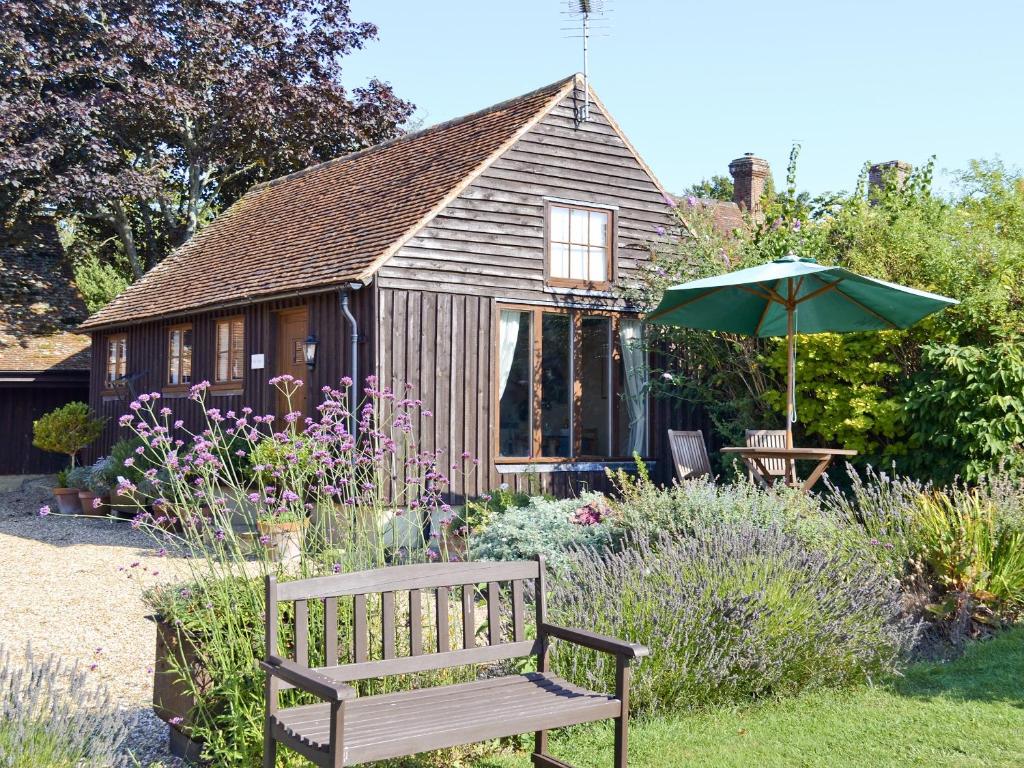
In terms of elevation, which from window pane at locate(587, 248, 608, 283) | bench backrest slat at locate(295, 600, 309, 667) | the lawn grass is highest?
window pane at locate(587, 248, 608, 283)

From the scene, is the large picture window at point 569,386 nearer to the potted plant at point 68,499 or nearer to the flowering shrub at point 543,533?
the flowering shrub at point 543,533

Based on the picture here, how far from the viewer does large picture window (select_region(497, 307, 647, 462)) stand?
12.3m

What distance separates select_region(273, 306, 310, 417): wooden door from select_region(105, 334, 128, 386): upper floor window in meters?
4.97

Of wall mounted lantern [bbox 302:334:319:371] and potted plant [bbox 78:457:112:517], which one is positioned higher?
wall mounted lantern [bbox 302:334:319:371]

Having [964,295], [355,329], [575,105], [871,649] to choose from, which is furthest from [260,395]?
[871,649]

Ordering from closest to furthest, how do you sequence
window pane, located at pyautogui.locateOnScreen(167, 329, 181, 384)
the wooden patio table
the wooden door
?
1. the wooden patio table
2. the wooden door
3. window pane, located at pyautogui.locateOnScreen(167, 329, 181, 384)

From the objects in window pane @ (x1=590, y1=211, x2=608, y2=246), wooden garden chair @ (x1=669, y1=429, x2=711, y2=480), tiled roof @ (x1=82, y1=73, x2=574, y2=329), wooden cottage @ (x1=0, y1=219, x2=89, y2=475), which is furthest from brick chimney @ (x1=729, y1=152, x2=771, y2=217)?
wooden cottage @ (x1=0, y1=219, x2=89, y2=475)

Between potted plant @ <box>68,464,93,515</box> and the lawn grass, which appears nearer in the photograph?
the lawn grass

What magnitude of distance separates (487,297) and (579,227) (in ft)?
5.50

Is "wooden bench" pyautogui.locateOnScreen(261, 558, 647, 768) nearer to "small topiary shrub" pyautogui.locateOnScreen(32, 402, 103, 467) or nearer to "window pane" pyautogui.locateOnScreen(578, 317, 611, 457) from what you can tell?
"window pane" pyautogui.locateOnScreen(578, 317, 611, 457)

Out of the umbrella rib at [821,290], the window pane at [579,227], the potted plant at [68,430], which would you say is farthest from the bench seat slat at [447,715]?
the potted plant at [68,430]

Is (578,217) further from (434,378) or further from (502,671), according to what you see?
(502,671)

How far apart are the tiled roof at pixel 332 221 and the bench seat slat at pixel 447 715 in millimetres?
7359

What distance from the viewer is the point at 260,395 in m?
13.3
